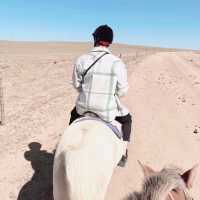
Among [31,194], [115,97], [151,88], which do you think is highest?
[115,97]

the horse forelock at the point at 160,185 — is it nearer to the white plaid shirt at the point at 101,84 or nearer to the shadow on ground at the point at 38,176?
the white plaid shirt at the point at 101,84

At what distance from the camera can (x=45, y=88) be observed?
1526cm

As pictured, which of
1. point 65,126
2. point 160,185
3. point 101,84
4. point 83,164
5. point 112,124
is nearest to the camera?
point 160,185

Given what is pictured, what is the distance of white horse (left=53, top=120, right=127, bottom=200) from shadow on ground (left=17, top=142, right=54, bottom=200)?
2619 millimetres

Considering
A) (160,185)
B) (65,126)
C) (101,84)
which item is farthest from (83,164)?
(65,126)

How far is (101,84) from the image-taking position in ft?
18.6

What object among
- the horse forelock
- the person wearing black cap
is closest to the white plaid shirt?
the person wearing black cap

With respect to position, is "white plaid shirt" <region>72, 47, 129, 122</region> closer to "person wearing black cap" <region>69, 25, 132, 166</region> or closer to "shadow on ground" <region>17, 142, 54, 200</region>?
"person wearing black cap" <region>69, 25, 132, 166</region>

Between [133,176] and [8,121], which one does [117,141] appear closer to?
[133,176]

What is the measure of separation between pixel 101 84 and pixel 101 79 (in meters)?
0.07

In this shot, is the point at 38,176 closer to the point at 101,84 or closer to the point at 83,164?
the point at 101,84

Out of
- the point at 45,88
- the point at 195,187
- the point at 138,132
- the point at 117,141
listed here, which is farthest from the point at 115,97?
the point at 45,88

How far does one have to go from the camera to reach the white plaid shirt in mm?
5652

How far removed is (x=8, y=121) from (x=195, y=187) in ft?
17.1
